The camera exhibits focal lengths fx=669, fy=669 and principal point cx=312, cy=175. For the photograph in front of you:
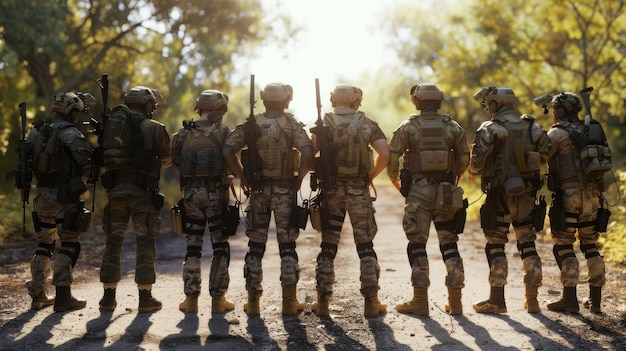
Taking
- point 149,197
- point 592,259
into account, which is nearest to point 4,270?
point 149,197

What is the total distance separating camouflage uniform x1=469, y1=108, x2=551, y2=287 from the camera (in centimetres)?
664

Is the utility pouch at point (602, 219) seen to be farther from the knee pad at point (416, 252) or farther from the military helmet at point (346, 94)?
the military helmet at point (346, 94)

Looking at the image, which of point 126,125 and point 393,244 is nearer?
point 126,125

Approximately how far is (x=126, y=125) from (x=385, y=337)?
10.6 feet

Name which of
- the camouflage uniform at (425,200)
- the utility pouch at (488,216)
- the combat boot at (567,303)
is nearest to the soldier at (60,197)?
the camouflage uniform at (425,200)

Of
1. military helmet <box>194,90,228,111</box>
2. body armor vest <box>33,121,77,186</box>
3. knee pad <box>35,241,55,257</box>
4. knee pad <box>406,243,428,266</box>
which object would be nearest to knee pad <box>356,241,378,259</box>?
knee pad <box>406,243,428,266</box>

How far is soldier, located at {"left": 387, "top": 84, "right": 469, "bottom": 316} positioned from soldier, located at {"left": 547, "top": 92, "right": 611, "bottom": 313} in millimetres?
970

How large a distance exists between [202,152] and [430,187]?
7.48ft

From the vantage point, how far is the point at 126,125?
6.65 m

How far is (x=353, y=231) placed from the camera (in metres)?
6.54

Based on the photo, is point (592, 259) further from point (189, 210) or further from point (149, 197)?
point (149, 197)

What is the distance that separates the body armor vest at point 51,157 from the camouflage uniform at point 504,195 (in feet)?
13.6

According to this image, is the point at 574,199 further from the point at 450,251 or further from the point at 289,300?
the point at 289,300

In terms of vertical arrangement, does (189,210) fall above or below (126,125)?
below
